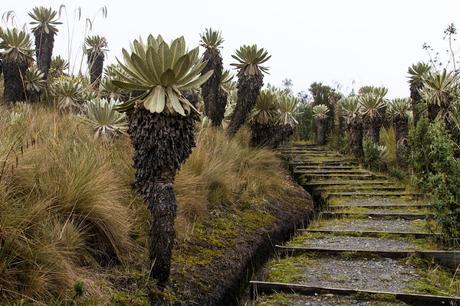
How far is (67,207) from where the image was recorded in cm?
324

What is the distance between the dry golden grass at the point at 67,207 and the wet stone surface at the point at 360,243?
1447 mm

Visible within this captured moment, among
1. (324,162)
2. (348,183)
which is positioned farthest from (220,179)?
(324,162)

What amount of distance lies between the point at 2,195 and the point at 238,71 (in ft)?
20.9

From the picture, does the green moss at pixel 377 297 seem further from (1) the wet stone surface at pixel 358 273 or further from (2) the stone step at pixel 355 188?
(2) the stone step at pixel 355 188

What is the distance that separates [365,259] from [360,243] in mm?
596

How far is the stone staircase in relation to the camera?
13.2 feet

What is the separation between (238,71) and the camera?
861 cm

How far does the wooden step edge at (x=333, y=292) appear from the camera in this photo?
145 inches

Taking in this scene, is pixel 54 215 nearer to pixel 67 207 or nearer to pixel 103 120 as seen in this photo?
pixel 67 207

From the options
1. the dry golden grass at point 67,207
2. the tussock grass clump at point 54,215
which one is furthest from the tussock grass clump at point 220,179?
the tussock grass clump at point 54,215

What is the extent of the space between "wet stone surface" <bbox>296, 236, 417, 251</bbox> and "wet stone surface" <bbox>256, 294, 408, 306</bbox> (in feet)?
5.21

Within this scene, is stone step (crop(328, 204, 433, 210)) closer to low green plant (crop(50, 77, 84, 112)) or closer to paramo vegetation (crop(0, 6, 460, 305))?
paramo vegetation (crop(0, 6, 460, 305))

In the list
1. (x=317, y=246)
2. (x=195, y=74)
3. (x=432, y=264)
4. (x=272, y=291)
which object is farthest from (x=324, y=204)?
(x=195, y=74)

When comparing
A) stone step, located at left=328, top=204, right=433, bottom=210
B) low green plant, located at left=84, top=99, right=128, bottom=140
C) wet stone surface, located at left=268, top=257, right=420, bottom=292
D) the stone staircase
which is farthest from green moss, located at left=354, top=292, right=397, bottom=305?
stone step, located at left=328, top=204, right=433, bottom=210
